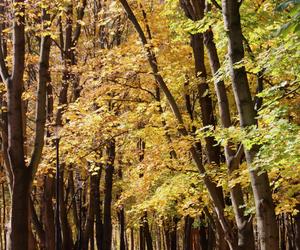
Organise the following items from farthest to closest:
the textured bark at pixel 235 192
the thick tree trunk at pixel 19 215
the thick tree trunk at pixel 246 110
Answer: the textured bark at pixel 235 192, the thick tree trunk at pixel 19 215, the thick tree trunk at pixel 246 110

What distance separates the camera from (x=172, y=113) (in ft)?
43.2

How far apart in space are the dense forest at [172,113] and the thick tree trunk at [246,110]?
0.01m

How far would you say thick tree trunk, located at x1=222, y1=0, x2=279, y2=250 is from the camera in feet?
19.6

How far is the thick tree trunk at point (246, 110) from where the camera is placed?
5.96 meters

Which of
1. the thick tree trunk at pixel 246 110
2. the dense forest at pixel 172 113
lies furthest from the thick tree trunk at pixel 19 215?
the thick tree trunk at pixel 246 110

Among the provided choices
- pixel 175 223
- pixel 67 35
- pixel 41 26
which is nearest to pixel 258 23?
Answer: pixel 41 26

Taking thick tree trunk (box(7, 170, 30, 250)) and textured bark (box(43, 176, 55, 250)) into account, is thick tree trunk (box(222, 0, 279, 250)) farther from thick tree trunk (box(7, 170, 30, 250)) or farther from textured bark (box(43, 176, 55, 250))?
textured bark (box(43, 176, 55, 250))

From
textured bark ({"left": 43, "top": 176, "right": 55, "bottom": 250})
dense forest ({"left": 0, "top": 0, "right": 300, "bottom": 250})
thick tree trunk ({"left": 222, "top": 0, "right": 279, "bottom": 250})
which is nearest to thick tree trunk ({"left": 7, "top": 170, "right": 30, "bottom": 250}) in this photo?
dense forest ({"left": 0, "top": 0, "right": 300, "bottom": 250})

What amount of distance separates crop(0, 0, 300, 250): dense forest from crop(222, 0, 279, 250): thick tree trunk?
0.05 ft

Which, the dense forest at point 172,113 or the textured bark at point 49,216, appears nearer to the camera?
the dense forest at point 172,113

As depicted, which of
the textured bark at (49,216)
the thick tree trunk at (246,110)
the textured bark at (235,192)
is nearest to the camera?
the thick tree trunk at (246,110)

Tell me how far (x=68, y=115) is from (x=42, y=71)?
3.92 metres

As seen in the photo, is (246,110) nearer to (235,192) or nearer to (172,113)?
(235,192)

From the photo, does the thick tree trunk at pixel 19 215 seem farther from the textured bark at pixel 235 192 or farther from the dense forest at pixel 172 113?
the textured bark at pixel 235 192
